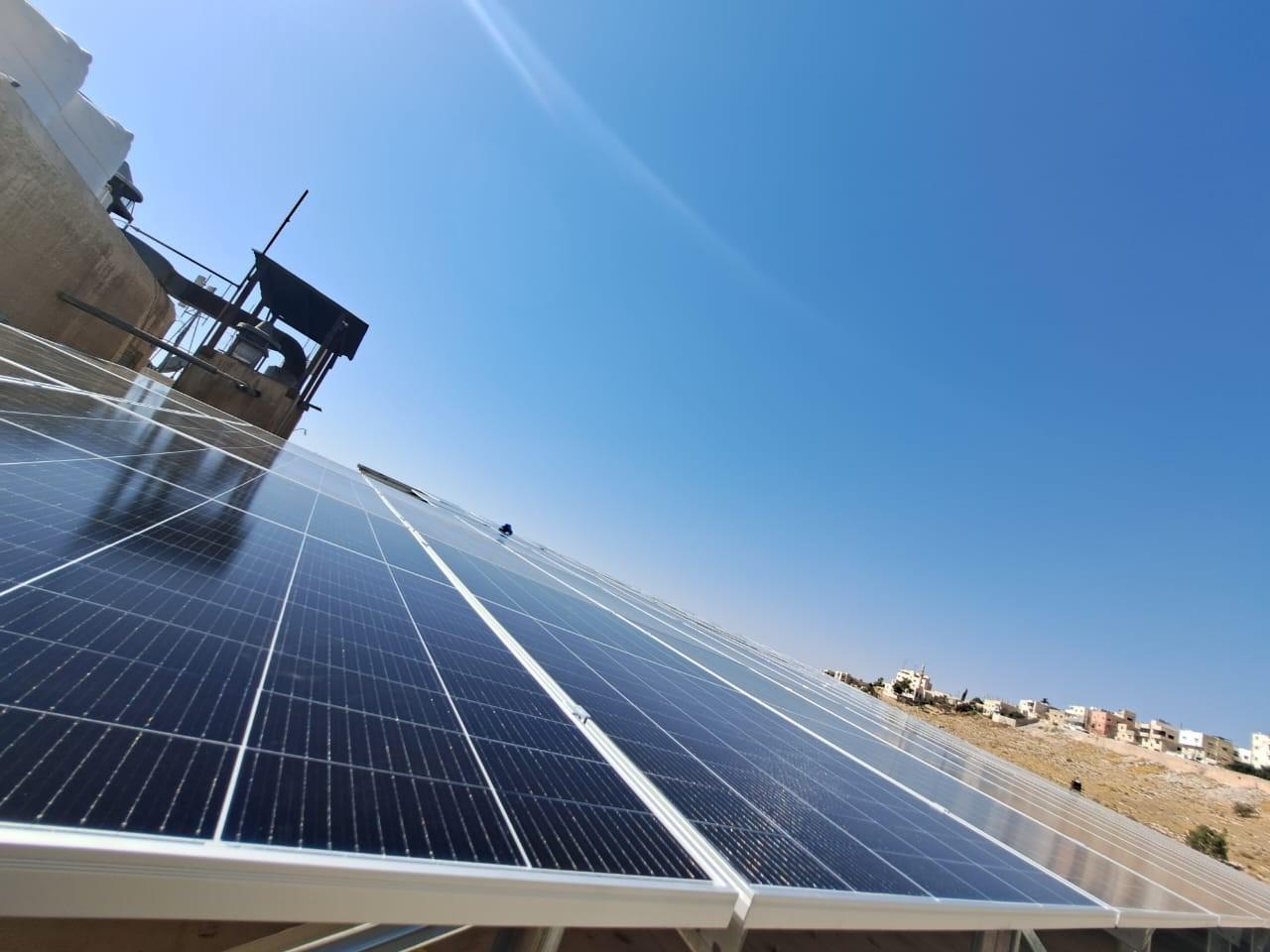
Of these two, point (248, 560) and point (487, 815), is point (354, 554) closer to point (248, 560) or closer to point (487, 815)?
point (248, 560)

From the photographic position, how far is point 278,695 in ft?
9.23

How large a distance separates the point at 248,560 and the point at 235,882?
437cm

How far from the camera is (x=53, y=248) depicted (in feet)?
70.7

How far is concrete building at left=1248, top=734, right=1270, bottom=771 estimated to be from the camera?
130 meters

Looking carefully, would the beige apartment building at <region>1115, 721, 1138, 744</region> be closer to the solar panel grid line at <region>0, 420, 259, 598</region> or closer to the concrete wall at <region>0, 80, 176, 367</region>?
the solar panel grid line at <region>0, 420, 259, 598</region>

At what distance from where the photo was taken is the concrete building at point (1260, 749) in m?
130

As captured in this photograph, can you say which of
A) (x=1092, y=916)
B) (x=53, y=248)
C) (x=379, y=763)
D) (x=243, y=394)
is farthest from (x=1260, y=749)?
(x=53, y=248)

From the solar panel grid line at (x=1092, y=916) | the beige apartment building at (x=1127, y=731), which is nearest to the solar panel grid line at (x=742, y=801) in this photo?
the solar panel grid line at (x=1092, y=916)

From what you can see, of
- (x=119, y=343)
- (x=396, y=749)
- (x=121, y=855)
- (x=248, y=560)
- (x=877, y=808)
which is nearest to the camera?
(x=121, y=855)

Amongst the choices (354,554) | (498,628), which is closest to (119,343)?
(354,554)

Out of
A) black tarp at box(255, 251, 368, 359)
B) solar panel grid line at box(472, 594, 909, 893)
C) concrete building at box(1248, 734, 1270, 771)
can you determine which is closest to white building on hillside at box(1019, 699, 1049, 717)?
concrete building at box(1248, 734, 1270, 771)

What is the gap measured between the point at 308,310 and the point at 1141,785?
67.0 metres

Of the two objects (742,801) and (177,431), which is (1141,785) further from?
(177,431)

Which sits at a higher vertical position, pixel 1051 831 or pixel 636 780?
pixel 1051 831
